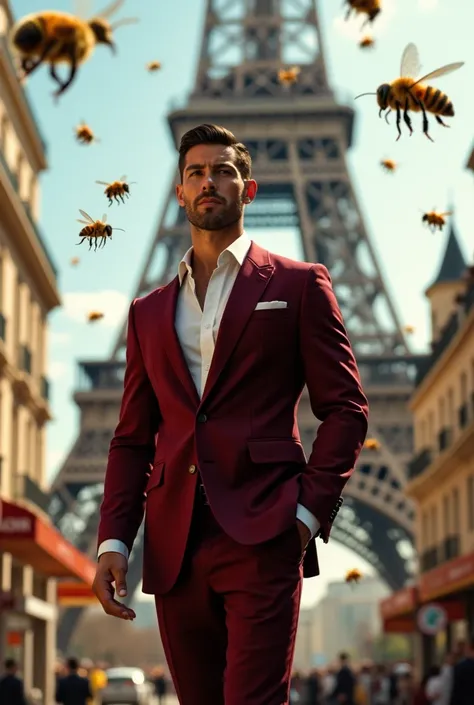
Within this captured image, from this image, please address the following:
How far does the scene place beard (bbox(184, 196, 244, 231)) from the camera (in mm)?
4297

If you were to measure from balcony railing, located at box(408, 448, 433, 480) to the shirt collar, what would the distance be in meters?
38.6

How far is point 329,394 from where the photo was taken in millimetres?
4215

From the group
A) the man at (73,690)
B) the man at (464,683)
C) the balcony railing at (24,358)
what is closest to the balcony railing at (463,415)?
the balcony railing at (24,358)

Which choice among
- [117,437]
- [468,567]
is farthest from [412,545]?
[117,437]

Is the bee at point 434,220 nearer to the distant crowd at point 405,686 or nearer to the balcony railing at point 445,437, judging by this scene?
the distant crowd at point 405,686

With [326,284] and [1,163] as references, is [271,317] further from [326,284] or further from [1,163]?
[1,163]

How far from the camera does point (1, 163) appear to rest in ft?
91.4

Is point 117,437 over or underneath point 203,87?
underneath

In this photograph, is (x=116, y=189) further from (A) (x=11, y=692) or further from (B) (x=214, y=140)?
(A) (x=11, y=692)

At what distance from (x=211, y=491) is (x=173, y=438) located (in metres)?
0.27

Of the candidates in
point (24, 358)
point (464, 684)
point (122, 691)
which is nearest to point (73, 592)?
point (122, 691)

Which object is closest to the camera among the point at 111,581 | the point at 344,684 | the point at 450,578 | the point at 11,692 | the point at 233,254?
the point at 111,581

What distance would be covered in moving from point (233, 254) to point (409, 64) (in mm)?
728

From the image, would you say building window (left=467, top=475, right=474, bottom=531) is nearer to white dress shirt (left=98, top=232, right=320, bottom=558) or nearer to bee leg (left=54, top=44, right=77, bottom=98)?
white dress shirt (left=98, top=232, right=320, bottom=558)
